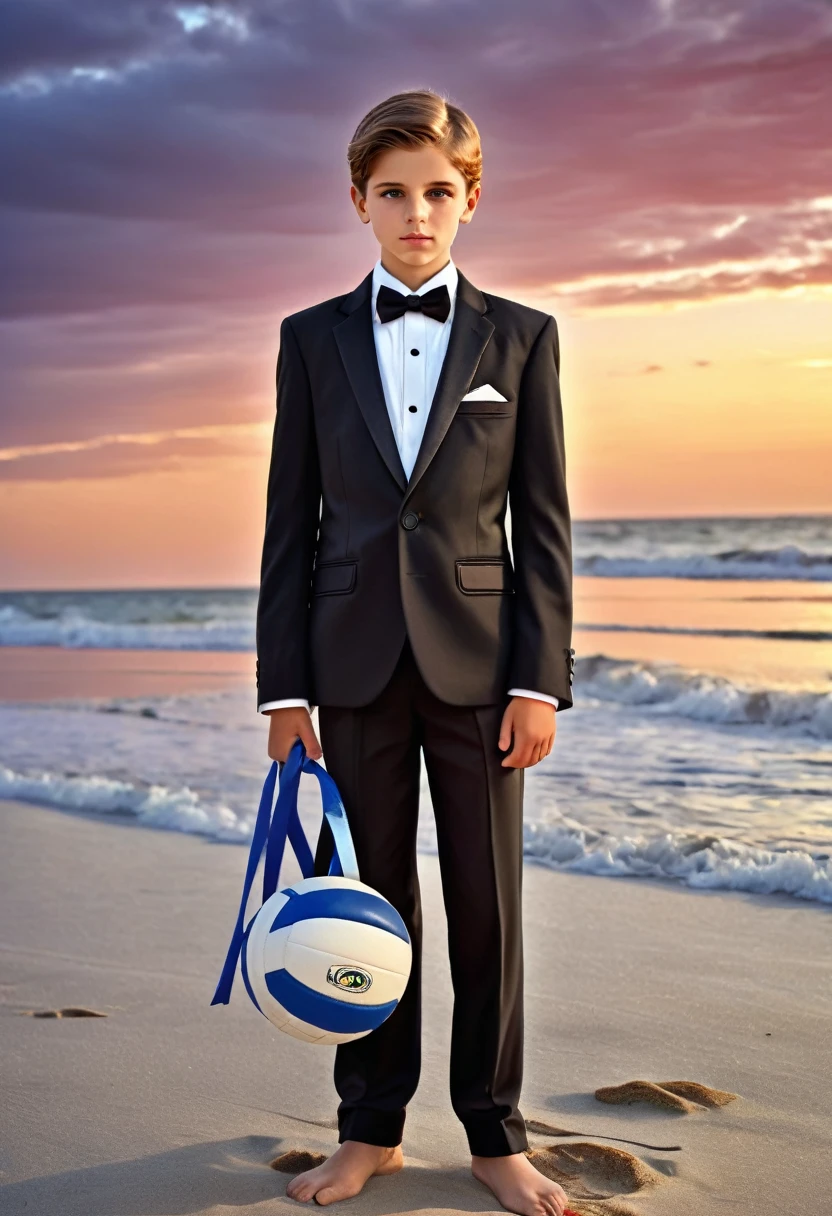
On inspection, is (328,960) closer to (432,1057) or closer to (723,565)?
(432,1057)

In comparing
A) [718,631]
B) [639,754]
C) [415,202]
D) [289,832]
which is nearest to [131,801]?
[639,754]

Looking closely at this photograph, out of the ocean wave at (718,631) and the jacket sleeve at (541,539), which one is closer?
the jacket sleeve at (541,539)

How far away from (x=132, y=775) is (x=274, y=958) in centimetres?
453

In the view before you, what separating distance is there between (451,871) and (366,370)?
966 millimetres

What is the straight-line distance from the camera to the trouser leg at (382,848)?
2.52 m

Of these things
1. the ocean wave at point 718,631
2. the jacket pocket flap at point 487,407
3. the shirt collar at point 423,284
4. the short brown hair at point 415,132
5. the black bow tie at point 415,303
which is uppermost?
the short brown hair at point 415,132

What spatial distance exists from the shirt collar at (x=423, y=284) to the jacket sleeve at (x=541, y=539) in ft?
0.65

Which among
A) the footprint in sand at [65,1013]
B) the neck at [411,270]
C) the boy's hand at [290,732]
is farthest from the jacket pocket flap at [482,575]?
the footprint in sand at [65,1013]

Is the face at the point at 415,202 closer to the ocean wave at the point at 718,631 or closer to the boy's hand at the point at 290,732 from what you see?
the boy's hand at the point at 290,732

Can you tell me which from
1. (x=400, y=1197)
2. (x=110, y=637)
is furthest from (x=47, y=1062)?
(x=110, y=637)

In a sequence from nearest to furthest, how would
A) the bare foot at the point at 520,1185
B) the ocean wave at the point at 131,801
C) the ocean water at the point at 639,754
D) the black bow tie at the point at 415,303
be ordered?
1. the bare foot at the point at 520,1185
2. the black bow tie at the point at 415,303
3. the ocean water at the point at 639,754
4. the ocean wave at the point at 131,801

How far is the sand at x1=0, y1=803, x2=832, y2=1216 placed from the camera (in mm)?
2553

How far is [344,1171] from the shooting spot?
251 cm

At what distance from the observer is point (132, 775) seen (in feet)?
21.8
